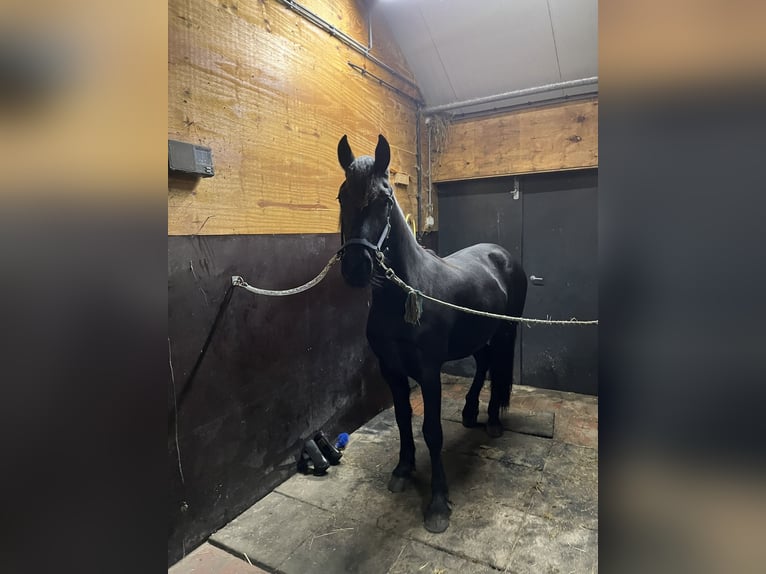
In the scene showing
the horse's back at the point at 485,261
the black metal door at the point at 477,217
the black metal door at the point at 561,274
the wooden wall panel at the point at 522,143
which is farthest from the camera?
the black metal door at the point at 477,217

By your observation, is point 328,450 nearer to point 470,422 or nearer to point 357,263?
point 470,422

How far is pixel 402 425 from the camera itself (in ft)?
6.14

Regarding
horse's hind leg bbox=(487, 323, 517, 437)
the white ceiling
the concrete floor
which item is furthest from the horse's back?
the white ceiling

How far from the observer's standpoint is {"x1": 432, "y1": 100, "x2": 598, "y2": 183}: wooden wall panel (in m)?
2.94

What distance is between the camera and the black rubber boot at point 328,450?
6.66 ft

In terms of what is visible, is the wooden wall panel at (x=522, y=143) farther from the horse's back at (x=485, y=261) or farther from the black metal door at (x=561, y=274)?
the horse's back at (x=485, y=261)

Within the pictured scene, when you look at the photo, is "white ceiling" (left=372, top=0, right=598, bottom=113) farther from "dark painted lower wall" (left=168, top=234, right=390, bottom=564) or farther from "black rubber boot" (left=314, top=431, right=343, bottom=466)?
"black rubber boot" (left=314, top=431, right=343, bottom=466)

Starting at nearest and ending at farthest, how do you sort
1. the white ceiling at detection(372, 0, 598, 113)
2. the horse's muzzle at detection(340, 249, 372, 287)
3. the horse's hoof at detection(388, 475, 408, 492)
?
the horse's muzzle at detection(340, 249, 372, 287), the horse's hoof at detection(388, 475, 408, 492), the white ceiling at detection(372, 0, 598, 113)

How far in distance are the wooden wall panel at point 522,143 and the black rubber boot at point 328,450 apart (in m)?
2.42

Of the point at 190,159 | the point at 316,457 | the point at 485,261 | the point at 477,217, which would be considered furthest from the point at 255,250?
the point at 477,217

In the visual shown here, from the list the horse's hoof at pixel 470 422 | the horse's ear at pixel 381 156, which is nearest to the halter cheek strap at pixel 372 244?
the horse's ear at pixel 381 156
